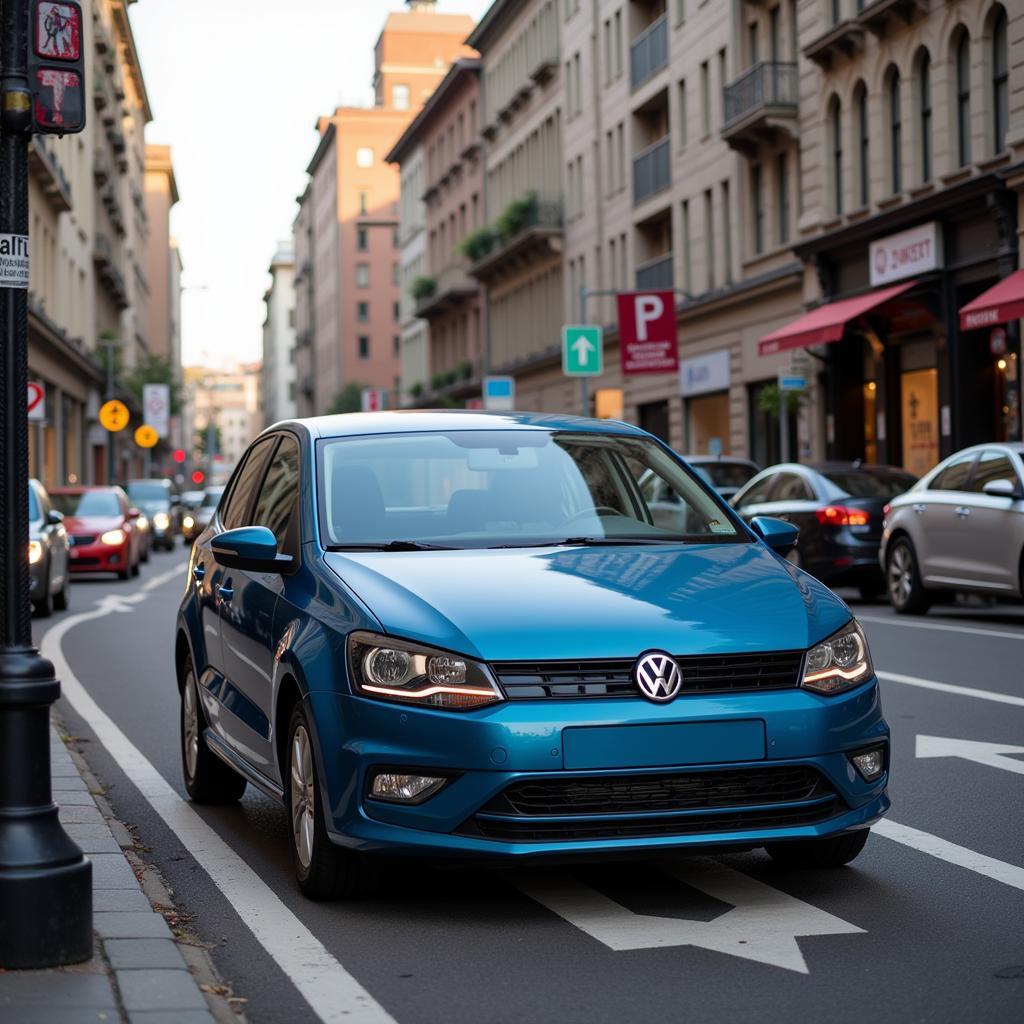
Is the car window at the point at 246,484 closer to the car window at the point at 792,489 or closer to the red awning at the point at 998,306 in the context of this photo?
the car window at the point at 792,489

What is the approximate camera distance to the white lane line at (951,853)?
249 inches

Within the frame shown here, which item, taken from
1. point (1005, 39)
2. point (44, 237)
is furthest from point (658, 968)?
point (44, 237)

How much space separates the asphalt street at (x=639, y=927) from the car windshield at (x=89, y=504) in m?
22.9

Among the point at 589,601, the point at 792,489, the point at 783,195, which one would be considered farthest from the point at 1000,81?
the point at 589,601

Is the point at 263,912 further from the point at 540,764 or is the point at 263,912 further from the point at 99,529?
the point at 99,529

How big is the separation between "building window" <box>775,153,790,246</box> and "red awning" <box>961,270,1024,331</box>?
36.7ft

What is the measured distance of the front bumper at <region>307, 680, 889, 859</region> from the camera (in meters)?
5.48

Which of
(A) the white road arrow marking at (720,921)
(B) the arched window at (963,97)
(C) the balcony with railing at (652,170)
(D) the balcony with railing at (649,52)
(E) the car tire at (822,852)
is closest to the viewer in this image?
(A) the white road arrow marking at (720,921)

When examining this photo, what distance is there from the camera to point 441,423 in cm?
737

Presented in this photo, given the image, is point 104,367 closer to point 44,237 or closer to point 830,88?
point 44,237

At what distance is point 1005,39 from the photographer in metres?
28.6

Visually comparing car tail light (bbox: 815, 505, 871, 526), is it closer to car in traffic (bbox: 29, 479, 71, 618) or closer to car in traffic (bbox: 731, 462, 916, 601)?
car in traffic (bbox: 731, 462, 916, 601)

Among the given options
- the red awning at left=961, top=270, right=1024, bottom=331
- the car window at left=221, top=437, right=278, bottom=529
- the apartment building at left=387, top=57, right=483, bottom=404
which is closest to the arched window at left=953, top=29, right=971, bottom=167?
the red awning at left=961, top=270, right=1024, bottom=331

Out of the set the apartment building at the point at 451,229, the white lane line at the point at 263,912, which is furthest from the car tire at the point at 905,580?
the apartment building at the point at 451,229
